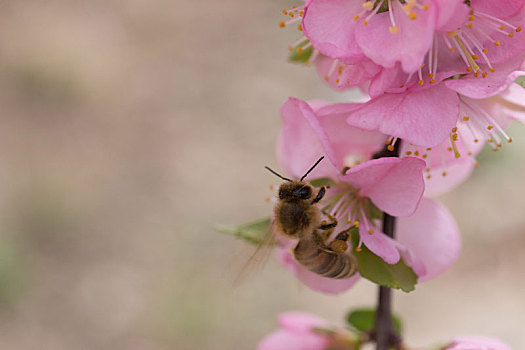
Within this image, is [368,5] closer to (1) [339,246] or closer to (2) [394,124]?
(2) [394,124]

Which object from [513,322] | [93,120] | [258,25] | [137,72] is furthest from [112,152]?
[513,322]

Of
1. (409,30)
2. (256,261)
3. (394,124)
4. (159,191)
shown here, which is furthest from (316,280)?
(159,191)

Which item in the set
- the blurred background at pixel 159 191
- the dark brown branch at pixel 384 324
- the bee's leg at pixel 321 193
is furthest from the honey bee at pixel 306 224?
the blurred background at pixel 159 191

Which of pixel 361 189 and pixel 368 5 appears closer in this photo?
pixel 368 5

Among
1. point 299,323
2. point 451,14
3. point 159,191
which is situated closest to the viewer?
point 451,14

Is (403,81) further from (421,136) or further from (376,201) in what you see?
(376,201)

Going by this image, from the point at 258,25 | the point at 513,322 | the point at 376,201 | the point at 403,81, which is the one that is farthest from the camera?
the point at 258,25

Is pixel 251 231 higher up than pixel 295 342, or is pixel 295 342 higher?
pixel 251 231
